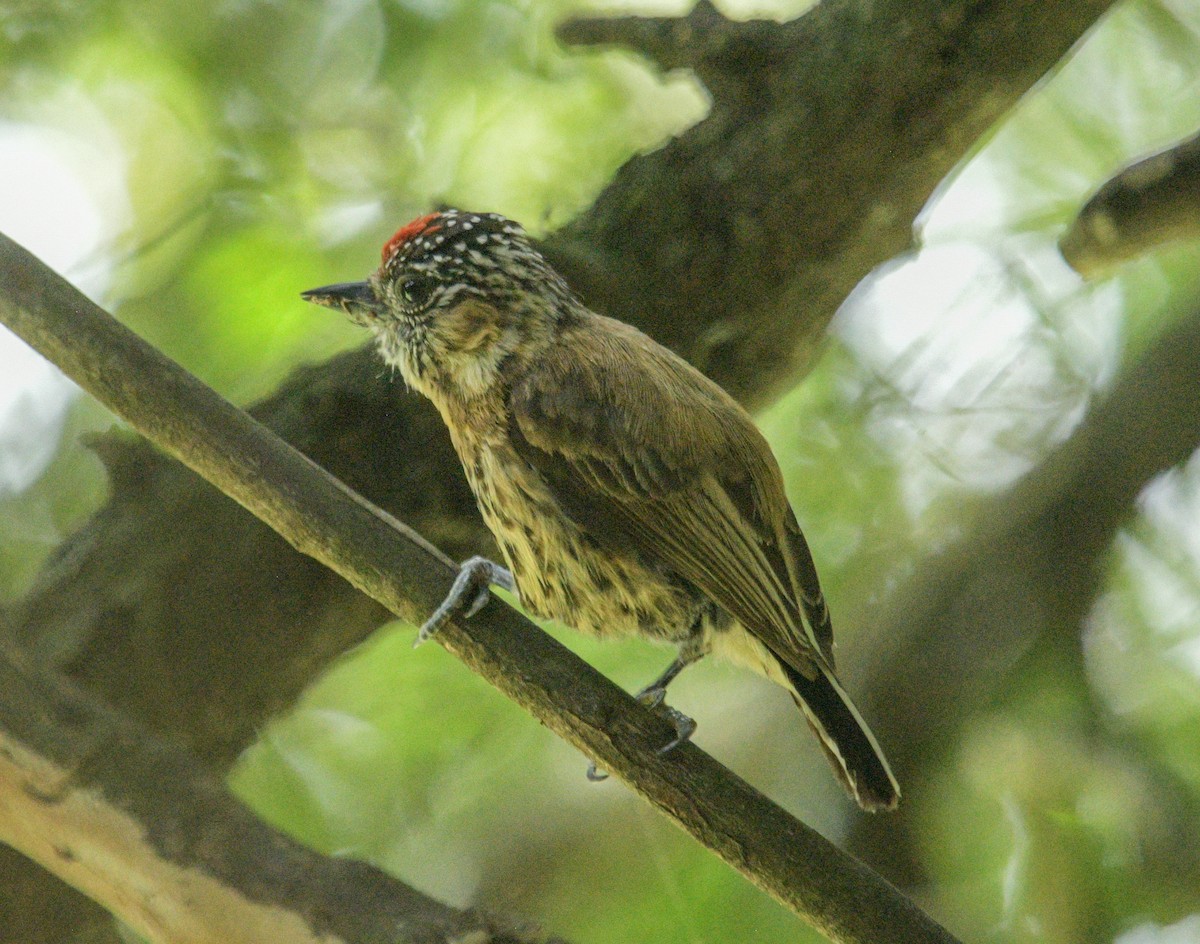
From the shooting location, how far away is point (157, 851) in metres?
2.29

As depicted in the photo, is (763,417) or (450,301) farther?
(763,417)

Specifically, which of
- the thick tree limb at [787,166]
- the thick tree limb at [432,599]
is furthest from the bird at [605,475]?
the thick tree limb at [787,166]

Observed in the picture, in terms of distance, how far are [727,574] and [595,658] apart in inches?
49.2

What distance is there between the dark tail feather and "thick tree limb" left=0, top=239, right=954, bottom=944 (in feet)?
0.71

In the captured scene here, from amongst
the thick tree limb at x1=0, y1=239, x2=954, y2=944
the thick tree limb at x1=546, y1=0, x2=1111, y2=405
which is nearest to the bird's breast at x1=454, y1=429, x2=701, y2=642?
the thick tree limb at x1=0, y1=239, x2=954, y2=944

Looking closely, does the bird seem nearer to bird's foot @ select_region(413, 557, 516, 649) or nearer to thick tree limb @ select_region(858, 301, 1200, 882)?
bird's foot @ select_region(413, 557, 516, 649)

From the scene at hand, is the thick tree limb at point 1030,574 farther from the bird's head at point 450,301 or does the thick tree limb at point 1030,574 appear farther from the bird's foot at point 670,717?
the bird's head at point 450,301

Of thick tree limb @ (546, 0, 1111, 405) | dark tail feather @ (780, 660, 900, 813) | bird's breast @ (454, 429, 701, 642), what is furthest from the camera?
thick tree limb @ (546, 0, 1111, 405)

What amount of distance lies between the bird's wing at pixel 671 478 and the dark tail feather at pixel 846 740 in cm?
7

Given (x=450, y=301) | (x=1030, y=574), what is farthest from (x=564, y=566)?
(x=1030, y=574)

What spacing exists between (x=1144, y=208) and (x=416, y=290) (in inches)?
73.9

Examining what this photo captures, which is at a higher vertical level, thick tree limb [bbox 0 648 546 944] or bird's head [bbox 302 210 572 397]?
bird's head [bbox 302 210 572 397]

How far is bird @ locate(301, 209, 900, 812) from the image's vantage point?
253cm

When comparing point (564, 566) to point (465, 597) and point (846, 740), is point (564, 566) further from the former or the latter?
point (846, 740)
